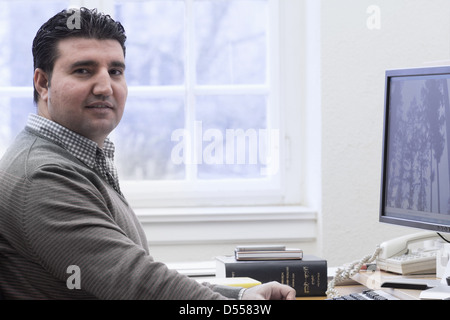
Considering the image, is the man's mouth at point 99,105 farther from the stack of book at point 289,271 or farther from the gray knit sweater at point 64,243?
the stack of book at point 289,271

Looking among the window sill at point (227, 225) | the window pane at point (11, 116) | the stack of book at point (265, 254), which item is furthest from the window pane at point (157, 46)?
the stack of book at point (265, 254)

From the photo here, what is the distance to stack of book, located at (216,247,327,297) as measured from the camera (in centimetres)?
170

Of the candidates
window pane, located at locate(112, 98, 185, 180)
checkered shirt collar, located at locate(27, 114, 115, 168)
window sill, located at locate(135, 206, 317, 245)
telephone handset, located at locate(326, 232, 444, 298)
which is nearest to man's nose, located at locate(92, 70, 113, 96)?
checkered shirt collar, located at locate(27, 114, 115, 168)

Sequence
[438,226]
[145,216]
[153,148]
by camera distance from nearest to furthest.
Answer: [438,226] → [145,216] → [153,148]

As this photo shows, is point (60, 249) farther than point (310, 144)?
No

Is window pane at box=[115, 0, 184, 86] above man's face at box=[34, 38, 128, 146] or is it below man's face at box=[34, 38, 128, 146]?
above

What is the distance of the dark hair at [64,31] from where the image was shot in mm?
1425

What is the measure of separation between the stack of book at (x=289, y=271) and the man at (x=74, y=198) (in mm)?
266

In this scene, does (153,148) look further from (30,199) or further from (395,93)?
(30,199)

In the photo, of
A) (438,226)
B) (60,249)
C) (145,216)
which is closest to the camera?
(60,249)

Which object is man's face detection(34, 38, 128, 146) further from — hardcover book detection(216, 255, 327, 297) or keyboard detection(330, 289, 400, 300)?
keyboard detection(330, 289, 400, 300)

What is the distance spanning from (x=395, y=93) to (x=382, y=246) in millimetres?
454
